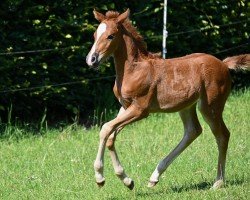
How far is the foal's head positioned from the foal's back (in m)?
0.56

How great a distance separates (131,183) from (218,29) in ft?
26.0

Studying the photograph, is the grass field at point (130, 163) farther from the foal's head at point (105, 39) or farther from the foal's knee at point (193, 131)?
the foal's head at point (105, 39)

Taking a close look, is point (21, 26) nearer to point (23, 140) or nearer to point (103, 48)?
point (23, 140)

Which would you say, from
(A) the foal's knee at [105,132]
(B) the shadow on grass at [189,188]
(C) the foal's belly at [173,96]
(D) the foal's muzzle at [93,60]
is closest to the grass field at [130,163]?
(B) the shadow on grass at [189,188]

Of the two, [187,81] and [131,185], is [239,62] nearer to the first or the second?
[187,81]

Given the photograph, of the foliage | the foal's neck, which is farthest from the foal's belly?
the foliage

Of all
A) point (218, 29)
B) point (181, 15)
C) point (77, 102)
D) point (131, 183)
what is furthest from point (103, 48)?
point (218, 29)

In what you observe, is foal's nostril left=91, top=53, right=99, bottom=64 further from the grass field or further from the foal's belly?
the grass field

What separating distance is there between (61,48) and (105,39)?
15.2 feet

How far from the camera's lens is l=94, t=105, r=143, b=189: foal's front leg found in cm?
779

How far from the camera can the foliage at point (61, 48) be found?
12.1m

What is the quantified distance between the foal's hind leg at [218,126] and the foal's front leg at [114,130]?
864mm

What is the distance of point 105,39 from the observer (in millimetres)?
7965

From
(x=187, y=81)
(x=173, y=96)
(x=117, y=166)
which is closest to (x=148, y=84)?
(x=173, y=96)
